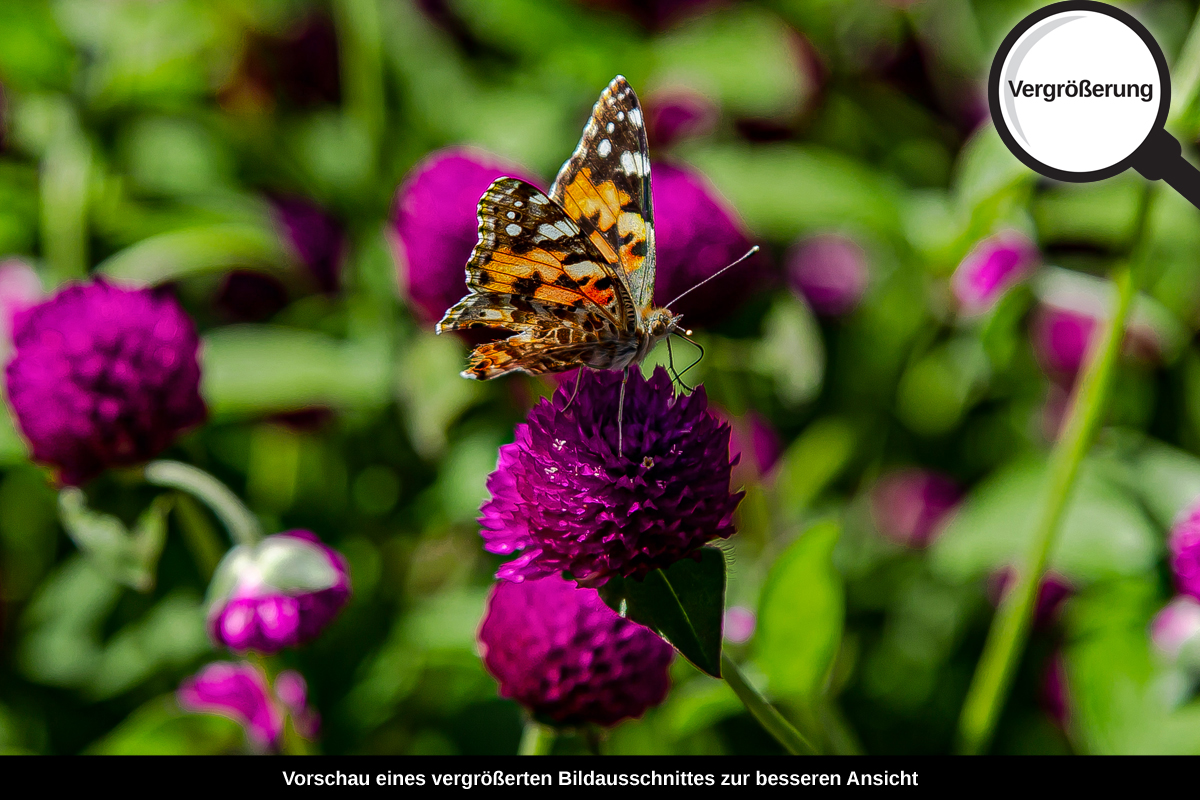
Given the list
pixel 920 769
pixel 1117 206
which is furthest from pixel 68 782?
pixel 1117 206

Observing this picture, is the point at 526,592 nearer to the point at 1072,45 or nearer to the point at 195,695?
the point at 195,695

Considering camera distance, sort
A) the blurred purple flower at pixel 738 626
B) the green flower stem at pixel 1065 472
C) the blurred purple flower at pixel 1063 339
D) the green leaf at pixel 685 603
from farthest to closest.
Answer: the blurred purple flower at pixel 1063 339
the blurred purple flower at pixel 738 626
the green flower stem at pixel 1065 472
the green leaf at pixel 685 603

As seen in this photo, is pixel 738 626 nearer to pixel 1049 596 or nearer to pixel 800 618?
pixel 800 618

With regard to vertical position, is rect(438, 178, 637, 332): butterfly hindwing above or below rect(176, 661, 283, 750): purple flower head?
above

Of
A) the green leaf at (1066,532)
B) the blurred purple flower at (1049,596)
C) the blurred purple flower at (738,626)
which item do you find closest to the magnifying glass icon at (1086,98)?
the green leaf at (1066,532)

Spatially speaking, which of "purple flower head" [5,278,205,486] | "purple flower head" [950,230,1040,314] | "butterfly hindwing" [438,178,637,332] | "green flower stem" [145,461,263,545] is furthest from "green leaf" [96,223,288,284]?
"purple flower head" [950,230,1040,314]

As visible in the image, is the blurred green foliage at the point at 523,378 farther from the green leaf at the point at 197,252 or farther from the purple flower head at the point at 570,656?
the purple flower head at the point at 570,656

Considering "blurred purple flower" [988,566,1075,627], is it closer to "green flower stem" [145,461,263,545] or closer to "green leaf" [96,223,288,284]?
"green flower stem" [145,461,263,545]
